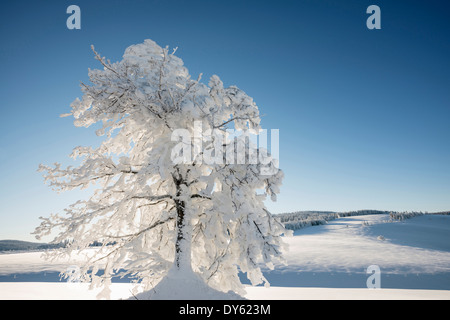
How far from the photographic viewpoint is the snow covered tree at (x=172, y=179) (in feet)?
18.5

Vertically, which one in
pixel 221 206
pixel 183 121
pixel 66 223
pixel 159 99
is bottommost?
pixel 66 223

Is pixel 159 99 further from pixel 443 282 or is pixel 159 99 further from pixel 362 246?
pixel 362 246

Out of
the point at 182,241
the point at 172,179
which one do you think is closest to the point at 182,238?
the point at 182,241

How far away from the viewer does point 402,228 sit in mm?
64500

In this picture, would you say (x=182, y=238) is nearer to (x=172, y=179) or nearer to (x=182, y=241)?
(x=182, y=241)

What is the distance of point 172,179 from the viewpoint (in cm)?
678

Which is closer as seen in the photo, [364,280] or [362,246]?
[364,280]

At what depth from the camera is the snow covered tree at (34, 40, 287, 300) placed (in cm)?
564

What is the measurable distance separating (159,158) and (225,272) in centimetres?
360

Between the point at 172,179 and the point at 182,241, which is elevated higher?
the point at 172,179
